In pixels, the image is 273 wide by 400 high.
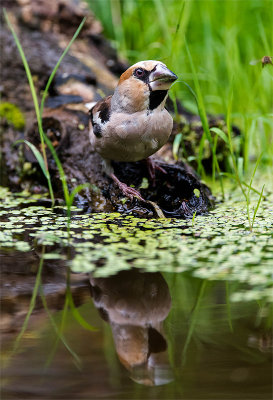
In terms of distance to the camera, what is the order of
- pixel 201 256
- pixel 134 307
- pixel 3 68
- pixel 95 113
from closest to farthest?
pixel 134 307 → pixel 201 256 → pixel 95 113 → pixel 3 68

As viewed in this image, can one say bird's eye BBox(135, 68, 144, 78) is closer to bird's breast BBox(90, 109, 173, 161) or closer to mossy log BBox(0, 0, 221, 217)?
bird's breast BBox(90, 109, 173, 161)

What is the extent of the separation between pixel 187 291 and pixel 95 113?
160 centimetres

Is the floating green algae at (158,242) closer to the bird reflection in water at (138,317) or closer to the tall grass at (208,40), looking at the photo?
the bird reflection in water at (138,317)

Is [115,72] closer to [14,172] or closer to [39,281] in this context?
[14,172]

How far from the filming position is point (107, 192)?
11.9 ft

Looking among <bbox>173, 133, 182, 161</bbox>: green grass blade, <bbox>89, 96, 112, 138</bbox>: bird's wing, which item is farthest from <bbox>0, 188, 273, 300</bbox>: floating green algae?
<bbox>173, 133, 182, 161</bbox>: green grass blade

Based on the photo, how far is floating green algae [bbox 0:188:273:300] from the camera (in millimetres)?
2494

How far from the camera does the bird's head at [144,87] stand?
3035mm

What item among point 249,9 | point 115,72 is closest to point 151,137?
point 115,72

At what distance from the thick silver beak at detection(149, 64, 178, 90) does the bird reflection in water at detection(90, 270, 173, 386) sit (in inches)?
44.4

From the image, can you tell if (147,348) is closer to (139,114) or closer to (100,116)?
(139,114)

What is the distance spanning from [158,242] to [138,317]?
29.5 inches

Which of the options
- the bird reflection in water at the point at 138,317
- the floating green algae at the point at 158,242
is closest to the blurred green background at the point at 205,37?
the floating green algae at the point at 158,242

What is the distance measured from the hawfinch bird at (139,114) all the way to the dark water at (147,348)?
1047 millimetres
